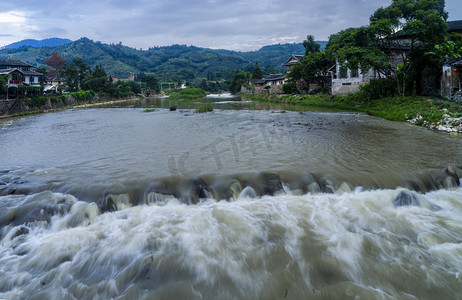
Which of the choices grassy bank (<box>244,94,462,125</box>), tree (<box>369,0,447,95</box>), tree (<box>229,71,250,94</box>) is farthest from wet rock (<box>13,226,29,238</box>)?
tree (<box>229,71,250,94</box>)

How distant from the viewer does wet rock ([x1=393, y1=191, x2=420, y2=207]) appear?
23.7ft

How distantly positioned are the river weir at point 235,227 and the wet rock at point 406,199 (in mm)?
39

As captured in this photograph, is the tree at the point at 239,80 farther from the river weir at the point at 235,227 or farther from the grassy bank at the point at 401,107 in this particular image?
the river weir at the point at 235,227

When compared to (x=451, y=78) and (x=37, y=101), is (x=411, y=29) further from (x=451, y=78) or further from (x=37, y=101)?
(x=37, y=101)

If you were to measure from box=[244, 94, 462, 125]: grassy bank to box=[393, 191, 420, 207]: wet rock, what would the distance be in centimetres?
1224

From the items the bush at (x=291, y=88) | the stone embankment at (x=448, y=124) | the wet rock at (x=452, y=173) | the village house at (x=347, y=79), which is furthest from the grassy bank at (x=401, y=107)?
the bush at (x=291, y=88)

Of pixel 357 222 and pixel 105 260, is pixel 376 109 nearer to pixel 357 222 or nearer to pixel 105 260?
pixel 357 222

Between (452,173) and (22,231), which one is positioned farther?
(452,173)

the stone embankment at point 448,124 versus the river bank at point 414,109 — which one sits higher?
the river bank at point 414,109

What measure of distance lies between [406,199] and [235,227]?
4.75 m

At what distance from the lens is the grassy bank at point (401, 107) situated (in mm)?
17469

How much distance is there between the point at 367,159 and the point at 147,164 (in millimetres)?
8601

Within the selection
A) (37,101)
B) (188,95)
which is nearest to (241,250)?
(37,101)

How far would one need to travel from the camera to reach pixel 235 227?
6277mm
